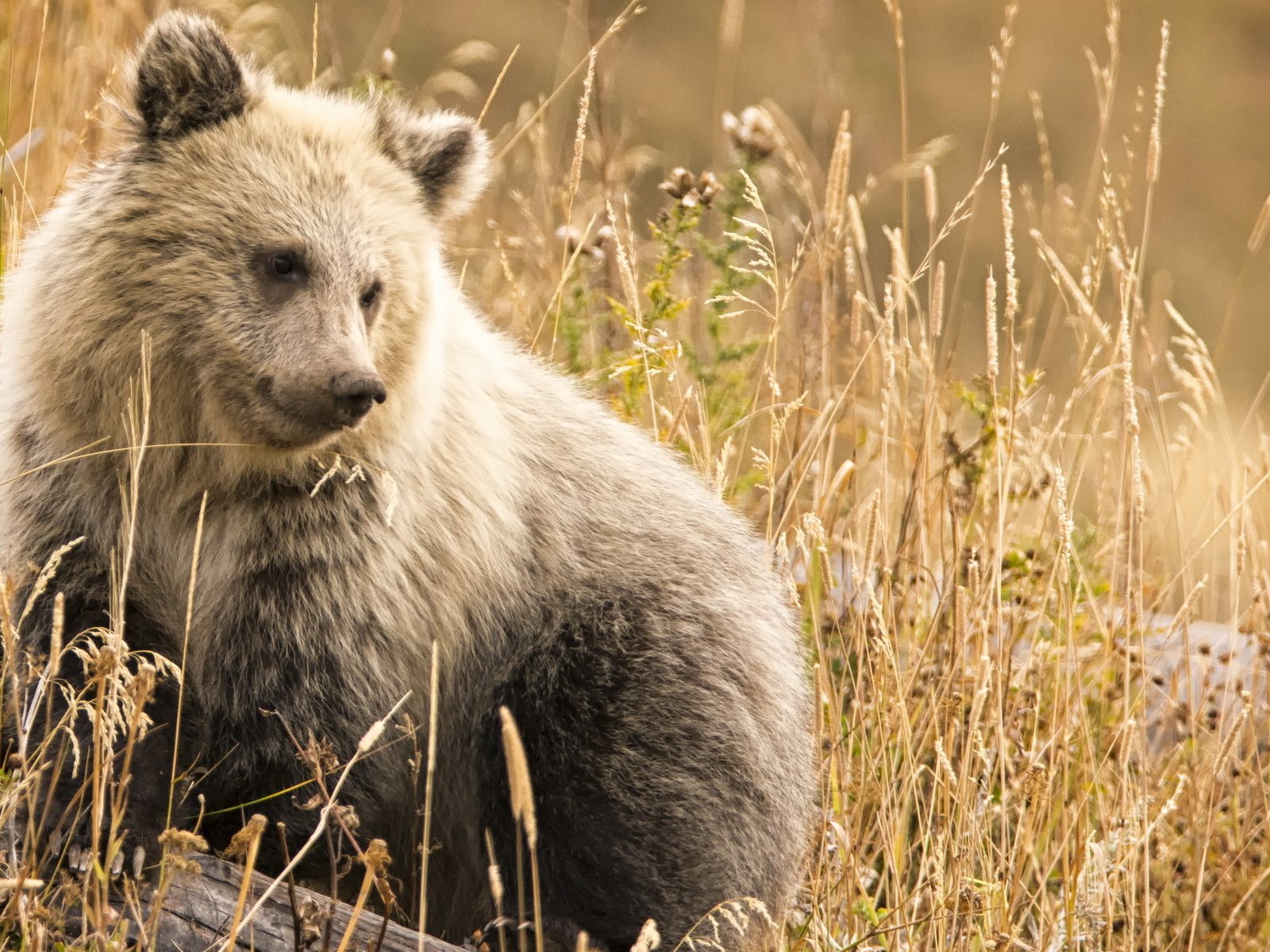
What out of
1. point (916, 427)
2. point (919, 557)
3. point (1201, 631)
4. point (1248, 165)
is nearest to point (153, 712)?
point (919, 557)

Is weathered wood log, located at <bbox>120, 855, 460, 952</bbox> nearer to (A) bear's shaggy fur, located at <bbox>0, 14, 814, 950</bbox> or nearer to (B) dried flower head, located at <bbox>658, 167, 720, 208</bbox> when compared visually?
(A) bear's shaggy fur, located at <bbox>0, 14, 814, 950</bbox>

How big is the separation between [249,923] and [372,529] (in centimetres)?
114

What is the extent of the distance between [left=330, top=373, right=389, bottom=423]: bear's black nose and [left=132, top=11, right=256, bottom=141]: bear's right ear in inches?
33.2

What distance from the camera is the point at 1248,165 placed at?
65.9 ft

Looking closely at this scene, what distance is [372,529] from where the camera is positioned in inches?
157

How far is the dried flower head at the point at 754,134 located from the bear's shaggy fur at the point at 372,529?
3.93 ft

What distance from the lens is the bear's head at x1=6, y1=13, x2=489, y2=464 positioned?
3738 mm

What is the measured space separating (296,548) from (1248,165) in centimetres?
1881

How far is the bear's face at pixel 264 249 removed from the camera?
12.2 ft

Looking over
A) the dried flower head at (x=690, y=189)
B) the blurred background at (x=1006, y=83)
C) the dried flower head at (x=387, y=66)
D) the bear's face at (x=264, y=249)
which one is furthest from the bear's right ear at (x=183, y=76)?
the blurred background at (x=1006, y=83)

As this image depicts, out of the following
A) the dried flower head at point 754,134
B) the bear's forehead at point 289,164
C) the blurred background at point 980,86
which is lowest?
the bear's forehead at point 289,164

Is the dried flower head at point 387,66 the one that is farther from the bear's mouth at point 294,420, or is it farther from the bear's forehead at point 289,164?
the bear's mouth at point 294,420

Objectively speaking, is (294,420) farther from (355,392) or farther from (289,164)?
(289,164)

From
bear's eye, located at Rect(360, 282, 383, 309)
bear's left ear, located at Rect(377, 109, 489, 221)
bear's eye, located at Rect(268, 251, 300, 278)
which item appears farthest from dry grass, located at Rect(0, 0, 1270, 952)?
bear's eye, located at Rect(268, 251, 300, 278)
